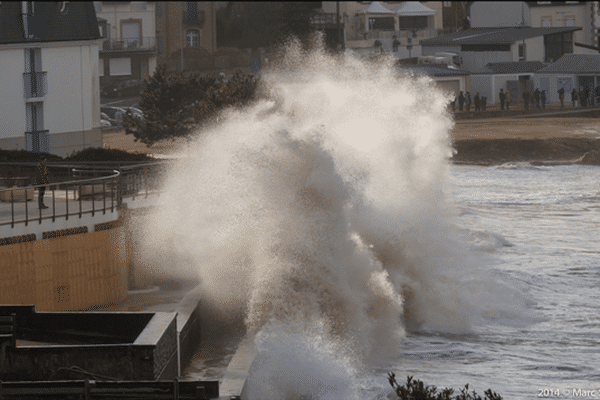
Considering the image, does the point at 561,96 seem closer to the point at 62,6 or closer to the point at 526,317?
the point at 62,6

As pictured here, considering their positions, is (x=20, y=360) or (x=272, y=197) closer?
(x=20, y=360)

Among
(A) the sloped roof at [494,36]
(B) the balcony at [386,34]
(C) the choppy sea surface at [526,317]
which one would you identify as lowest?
(C) the choppy sea surface at [526,317]

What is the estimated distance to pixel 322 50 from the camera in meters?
71.6

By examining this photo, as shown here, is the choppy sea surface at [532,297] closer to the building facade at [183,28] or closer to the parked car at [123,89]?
the parked car at [123,89]

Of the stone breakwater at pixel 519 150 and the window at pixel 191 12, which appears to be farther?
the window at pixel 191 12

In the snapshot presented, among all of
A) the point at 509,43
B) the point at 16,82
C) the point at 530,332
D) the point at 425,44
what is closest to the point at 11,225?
the point at 530,332

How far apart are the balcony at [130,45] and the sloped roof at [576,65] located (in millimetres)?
24146

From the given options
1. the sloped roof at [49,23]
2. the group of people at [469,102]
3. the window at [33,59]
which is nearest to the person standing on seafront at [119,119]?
the sloped roof at [49,23]

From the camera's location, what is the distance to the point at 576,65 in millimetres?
54719

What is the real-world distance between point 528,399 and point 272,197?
6.62 m

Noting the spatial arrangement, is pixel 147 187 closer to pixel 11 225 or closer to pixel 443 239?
pixel 11 225

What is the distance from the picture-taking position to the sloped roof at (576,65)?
53.7 m

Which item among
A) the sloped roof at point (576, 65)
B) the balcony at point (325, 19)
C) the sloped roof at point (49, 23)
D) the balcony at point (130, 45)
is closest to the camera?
the sloped roof at point (49, 23)

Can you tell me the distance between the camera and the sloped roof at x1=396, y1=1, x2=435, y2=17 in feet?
248
